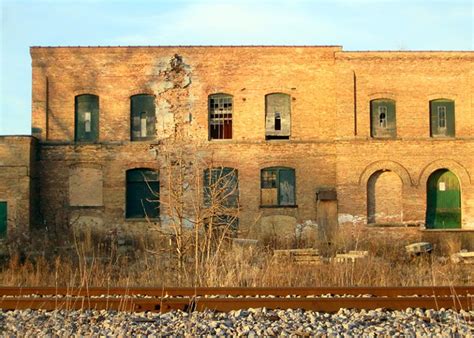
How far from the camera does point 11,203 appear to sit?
2473 cm

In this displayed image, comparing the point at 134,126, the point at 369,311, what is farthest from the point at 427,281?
the point at 134,126

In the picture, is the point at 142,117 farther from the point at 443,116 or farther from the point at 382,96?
the point at 443,116

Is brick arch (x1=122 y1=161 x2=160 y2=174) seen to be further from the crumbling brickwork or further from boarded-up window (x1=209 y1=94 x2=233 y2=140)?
the crumbling brickwork

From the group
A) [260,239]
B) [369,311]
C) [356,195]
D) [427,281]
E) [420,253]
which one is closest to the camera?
[369,311]

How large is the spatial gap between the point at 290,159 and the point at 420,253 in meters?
7.27

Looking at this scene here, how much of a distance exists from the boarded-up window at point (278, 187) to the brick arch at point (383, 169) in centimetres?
273

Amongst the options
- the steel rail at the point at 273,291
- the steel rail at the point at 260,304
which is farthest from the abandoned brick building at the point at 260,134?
the steel rail at the point at 260,304

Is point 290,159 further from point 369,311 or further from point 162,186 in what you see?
point 369,311

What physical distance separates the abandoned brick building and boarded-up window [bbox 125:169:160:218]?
1.7 inches

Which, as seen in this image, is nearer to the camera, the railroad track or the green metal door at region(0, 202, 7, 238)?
the railroad track

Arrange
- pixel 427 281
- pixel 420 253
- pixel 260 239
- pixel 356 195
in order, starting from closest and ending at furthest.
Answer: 1. pixel 427 281
2. pixel 420 253
3. pixel 260 239
4. pixel 356 195

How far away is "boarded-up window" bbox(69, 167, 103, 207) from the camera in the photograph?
25750 millimetres

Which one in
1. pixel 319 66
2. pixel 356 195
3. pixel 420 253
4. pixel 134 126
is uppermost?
pixel 319 66

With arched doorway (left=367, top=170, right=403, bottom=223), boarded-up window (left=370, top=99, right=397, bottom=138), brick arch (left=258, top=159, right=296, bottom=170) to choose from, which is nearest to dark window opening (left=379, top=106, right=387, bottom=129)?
boarded-up window (left=370, top=99, right=397, bottom=138)
